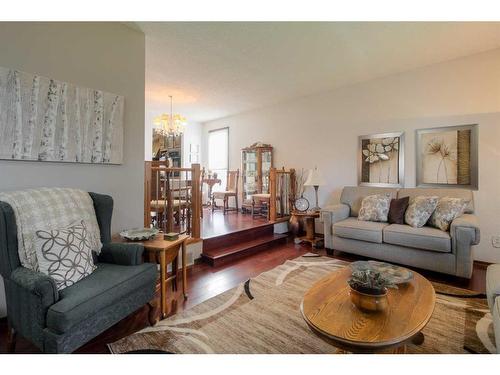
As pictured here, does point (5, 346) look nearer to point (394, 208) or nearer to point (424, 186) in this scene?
point (394, 208)

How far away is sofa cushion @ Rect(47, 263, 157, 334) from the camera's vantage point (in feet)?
4.27

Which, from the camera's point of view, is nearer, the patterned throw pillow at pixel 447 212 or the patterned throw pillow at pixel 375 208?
the patterned throw pillow at pixel 447 212

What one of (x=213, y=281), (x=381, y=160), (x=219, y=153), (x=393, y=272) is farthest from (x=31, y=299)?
(x=219, y=153)

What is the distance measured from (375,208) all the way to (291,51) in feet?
7.50

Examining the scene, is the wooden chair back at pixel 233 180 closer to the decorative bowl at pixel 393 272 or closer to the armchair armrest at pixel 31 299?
the decorative bowl at pixel 393 272

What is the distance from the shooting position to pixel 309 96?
4707 millimetres

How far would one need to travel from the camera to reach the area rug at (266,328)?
5.22ft

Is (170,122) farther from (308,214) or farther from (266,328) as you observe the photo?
(266,328)

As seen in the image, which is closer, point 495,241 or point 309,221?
point 495,241

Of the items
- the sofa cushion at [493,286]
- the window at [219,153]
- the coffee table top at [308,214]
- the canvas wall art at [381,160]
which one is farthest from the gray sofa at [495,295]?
the window at [219,153]

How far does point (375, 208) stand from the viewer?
331 cm

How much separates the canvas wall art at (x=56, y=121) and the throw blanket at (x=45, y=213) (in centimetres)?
38

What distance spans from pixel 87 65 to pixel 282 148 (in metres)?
3.66

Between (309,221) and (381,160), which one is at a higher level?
(381,160)
